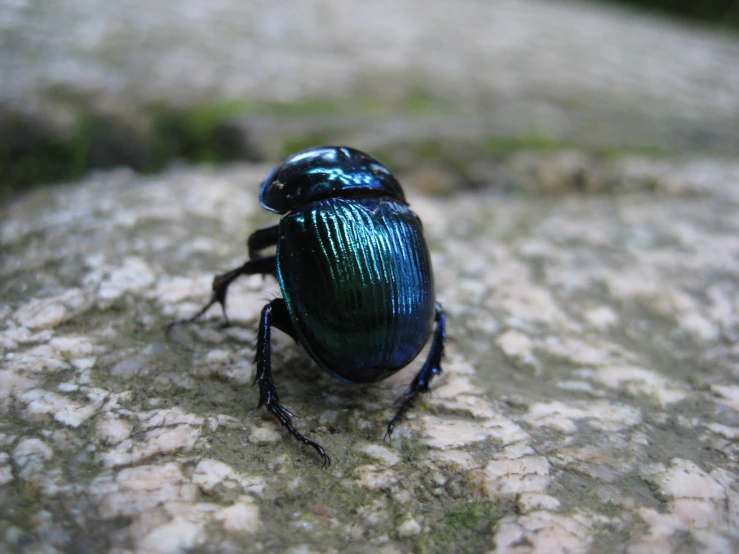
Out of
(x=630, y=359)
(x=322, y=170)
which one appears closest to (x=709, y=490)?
(x=630, y=359)

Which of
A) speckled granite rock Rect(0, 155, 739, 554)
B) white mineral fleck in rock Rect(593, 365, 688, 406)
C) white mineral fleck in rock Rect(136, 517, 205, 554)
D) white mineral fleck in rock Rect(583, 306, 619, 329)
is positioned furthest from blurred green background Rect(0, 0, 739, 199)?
white mineral fleck in rock Rect(136, 517, 205, 554)

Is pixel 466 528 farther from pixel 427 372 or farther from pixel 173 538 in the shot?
pixel 173 538

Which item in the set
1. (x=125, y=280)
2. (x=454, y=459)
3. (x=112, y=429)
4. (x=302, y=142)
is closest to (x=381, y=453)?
(x=454, y=459)

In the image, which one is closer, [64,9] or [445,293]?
[445,293]

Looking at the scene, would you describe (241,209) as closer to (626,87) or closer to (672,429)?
(672,429)

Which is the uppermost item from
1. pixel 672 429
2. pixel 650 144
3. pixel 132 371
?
pixel 650 144

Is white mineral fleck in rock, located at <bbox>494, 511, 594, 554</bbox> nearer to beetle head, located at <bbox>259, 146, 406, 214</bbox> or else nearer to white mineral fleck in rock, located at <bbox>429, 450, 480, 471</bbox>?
white mineral fleck in rock, located at <bbox>429, 450, 480, 471</bbox>
